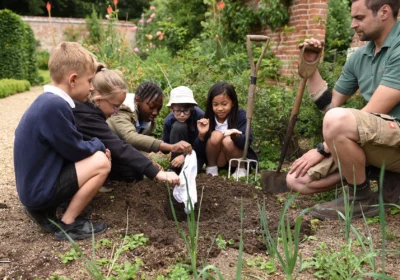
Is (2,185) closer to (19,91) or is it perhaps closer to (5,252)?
(5,252)

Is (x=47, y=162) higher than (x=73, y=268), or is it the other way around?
(x=47, y=162)

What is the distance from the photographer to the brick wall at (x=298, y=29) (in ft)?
21.8

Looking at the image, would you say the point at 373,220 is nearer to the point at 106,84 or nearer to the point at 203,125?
the point at 203,125

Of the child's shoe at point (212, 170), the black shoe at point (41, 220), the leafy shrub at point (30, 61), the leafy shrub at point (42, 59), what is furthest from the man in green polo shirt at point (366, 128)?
the leafy shrub at point (42, 59)

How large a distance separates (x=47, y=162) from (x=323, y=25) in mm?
5513

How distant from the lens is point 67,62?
242 centimetres

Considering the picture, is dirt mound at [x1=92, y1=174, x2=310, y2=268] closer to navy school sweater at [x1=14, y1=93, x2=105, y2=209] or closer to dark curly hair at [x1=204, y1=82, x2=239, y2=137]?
navy school sweater at [x1=14, y1=93, x2=105, y2=209]

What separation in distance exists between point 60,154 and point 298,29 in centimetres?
543

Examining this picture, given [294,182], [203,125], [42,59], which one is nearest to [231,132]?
[203,125]

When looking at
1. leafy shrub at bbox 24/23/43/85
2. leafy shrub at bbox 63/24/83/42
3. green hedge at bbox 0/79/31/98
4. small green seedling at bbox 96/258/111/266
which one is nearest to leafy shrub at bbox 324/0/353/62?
small green seedling at bbox 96/258/111/266

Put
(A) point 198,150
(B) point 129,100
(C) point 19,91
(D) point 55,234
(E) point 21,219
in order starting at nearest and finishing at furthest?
1. (D) point 55,234
2. (E) point 21,219
3. (B) point 129,100
4. (A) point 198,150
5. (C) point 19,91

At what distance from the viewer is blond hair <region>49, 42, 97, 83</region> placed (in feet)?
7.95

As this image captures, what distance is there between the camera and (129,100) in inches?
141

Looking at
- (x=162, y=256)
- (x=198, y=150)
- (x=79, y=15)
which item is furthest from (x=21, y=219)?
(x=79, y=15)
